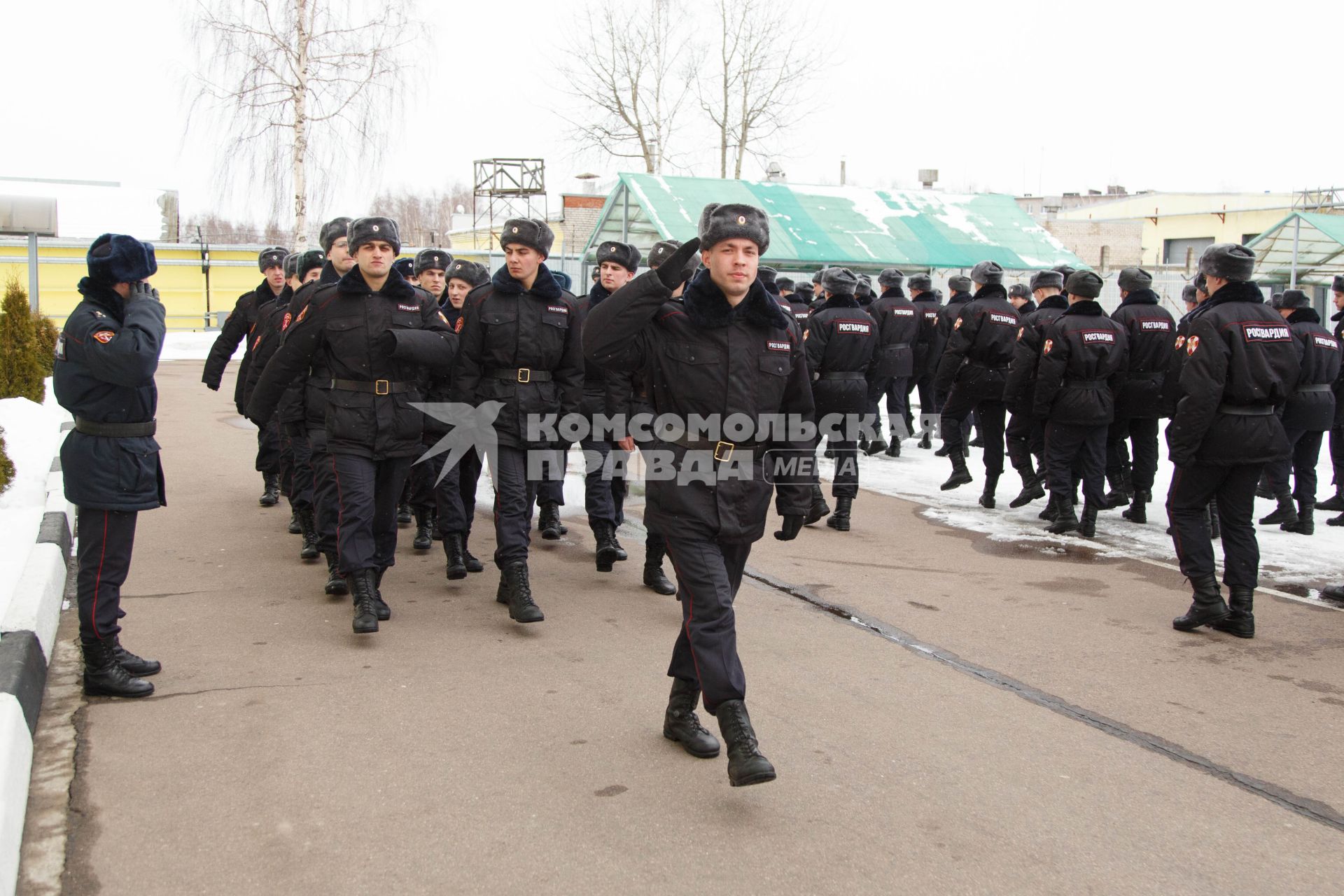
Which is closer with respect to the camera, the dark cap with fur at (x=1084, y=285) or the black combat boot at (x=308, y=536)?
the black combat boot at (x=308, y=536)

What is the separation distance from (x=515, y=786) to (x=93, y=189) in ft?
119

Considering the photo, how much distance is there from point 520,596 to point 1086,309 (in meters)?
5.44

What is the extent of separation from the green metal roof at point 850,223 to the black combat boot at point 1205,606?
45.2ft

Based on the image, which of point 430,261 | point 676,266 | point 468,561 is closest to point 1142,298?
point 430,261

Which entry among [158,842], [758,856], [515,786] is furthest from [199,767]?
[758,856]

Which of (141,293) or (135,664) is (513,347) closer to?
(141,293)

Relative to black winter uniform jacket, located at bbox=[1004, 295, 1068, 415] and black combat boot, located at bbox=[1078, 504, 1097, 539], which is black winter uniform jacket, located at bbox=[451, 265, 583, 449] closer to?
black winter uniform jacket, located at bbox=[1004, 295, 1068, 415]

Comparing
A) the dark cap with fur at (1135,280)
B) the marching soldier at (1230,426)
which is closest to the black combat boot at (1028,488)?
the dark cap with fur at (1135,280)

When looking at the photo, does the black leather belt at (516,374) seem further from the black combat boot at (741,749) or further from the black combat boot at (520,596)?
the black combat boot at (741,749)

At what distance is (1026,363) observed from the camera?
9.23m

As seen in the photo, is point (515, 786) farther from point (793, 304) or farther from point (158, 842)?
point (793, 304)

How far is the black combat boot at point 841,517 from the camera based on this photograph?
29.4ft

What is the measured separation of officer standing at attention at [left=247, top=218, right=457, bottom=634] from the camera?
579cm

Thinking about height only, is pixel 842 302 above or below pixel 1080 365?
above
